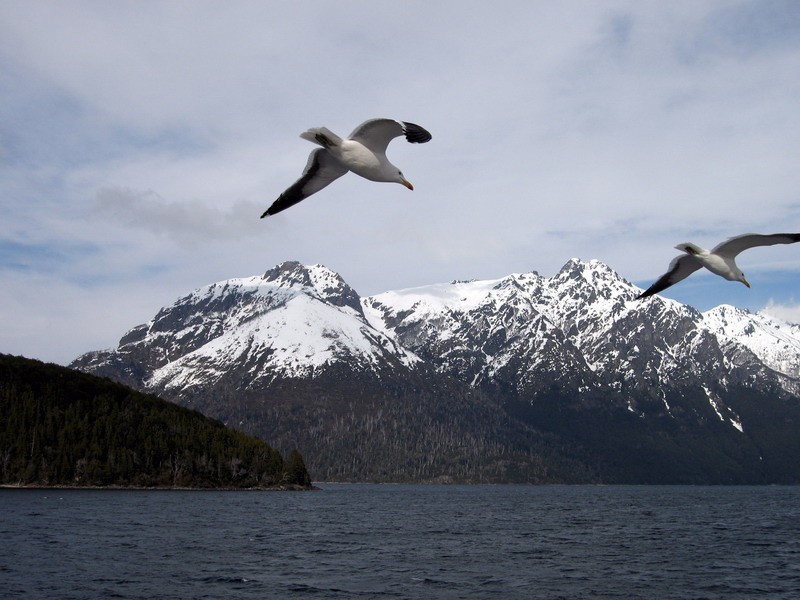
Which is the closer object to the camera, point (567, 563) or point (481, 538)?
point (567, 563)

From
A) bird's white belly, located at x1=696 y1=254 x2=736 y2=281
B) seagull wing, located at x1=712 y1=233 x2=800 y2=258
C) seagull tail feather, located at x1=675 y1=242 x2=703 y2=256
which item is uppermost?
seagull wing, located at x1=712 y1=233 x2=800 y2=258

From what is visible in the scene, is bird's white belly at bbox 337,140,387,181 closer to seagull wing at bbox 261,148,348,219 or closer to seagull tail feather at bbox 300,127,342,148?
seagull tail feather at bbox 300,127,342,148

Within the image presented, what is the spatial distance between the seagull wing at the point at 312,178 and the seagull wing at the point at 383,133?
897 mm

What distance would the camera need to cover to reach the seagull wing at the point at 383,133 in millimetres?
18094

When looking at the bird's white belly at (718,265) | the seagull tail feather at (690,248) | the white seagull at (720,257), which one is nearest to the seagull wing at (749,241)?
the white seagull at (720,257)

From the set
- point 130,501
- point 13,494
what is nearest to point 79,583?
point 130,501

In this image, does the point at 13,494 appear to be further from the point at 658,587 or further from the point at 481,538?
the point at 658,587

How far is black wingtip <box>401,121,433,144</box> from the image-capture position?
59.2ft

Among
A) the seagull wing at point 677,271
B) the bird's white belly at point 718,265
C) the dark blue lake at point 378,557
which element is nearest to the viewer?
the bird's white belly at point 718,265

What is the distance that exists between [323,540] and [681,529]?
49.9 m

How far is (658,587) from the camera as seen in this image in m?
54.7

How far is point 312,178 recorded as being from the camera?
19625mm

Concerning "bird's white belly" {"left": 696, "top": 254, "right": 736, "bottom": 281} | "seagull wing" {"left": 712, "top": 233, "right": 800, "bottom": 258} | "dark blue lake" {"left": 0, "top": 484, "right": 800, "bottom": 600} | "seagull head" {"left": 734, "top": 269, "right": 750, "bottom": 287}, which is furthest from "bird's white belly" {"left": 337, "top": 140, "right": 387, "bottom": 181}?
"dark blue lake" {"left": 0, "top": 484, "right": 800, "bottom": 600}

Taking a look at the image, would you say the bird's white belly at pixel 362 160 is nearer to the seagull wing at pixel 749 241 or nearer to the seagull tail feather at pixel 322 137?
the seagull tail feather at pixel 322 137
